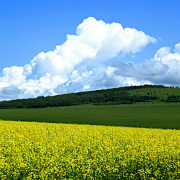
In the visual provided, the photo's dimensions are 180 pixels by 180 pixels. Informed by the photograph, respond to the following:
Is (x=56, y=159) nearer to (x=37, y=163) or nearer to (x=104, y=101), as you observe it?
(x=37, y=163)

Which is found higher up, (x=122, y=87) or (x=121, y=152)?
(x=122, y=87)

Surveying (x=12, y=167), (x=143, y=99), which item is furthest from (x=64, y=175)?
(x=143, y=99)

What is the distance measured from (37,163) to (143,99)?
103538 mm

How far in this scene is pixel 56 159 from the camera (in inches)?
391

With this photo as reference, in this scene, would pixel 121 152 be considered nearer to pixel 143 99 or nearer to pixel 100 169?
pixel 100 169

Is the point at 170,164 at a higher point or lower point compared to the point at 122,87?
lower

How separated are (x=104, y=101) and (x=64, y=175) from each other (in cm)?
10731

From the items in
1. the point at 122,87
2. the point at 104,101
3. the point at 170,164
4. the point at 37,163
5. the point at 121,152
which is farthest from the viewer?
the point at 122,87

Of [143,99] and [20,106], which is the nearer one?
[143,99]

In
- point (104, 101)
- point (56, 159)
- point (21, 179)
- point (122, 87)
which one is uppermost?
point (122, 87)

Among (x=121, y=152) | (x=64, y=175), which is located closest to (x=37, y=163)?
(x=64, y=175)

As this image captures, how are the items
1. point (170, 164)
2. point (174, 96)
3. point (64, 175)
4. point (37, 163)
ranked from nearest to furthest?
point (64, 175), point (37, 163), point (170, 164), point (174, 96)

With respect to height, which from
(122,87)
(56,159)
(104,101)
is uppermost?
(122,87)

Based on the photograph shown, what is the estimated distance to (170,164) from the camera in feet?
33.6
